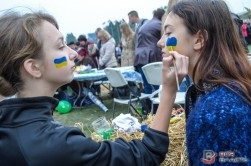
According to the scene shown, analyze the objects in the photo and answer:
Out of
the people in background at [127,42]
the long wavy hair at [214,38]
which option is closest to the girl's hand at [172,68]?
the long wavy hair at [214,38]

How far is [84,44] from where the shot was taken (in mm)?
9969

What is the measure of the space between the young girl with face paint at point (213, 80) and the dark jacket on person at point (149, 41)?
405 centimetres

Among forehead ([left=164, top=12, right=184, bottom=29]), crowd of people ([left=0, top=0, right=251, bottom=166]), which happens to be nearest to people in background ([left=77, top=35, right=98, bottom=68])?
forehead ([left=164, top=12, right=184, bottom=29])

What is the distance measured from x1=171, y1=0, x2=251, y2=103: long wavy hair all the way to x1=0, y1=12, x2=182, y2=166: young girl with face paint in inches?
7.2

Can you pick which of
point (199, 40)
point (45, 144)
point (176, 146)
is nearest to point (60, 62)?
point (45, 144)

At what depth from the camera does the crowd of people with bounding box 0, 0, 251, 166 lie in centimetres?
96

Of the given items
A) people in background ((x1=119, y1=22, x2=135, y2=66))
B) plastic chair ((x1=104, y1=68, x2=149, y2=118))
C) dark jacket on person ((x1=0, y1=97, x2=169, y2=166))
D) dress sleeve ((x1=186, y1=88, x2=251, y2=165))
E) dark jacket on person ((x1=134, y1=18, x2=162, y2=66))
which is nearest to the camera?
dark jacket on person ((x1=0, y1=97, x2=169, y2=166))

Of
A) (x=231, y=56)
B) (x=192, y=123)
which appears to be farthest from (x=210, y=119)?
Answer: (x=231, y=56)

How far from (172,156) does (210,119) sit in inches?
30.4

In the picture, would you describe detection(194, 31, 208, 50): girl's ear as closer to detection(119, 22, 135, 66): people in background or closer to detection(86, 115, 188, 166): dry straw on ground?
detection(86, 115, 188, 166): dry straw on ground

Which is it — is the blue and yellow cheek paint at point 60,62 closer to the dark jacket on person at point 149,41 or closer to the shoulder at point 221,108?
the shoulder at point 221,108

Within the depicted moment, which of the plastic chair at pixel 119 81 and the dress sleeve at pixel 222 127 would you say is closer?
the dress sleeve at pixel 222 127

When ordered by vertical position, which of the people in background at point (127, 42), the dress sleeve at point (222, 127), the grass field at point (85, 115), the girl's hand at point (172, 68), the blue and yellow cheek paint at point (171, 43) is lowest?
the grass field at point (85, 115)

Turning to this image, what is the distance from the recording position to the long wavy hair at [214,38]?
4.15 ft
